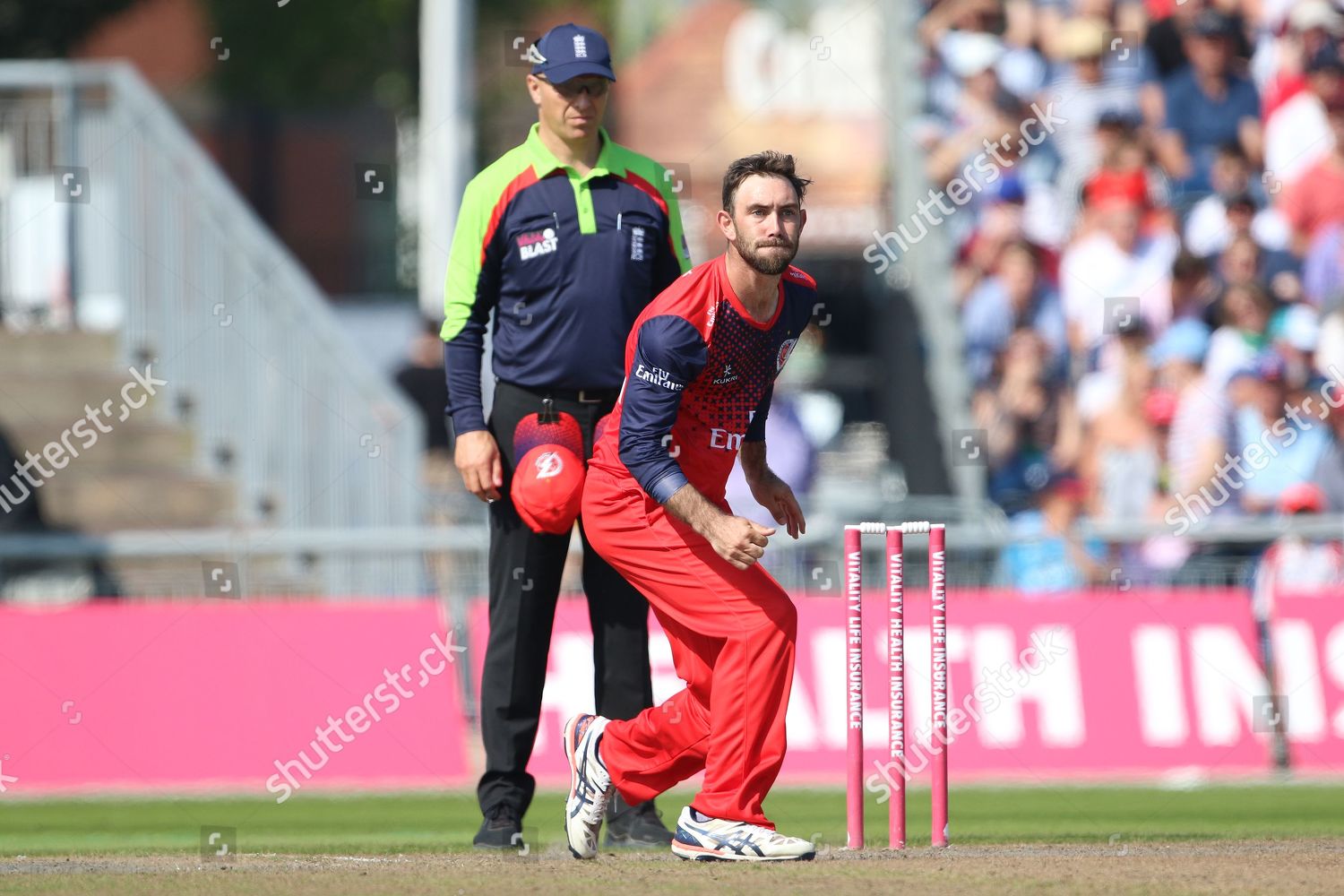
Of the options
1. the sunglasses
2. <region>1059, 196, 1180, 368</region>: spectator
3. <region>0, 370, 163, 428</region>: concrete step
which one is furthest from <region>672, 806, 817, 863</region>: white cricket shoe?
<region>1059, 196, 1180, 368</region>: spectator

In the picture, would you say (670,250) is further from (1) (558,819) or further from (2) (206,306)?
(2) (206,306)

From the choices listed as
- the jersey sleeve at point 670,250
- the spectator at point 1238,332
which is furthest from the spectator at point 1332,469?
the jersey sleeve at point 670,250

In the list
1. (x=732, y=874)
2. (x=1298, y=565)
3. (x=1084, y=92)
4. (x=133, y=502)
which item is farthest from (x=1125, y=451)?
(x=732, y=874)

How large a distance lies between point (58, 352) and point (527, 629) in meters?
7.65

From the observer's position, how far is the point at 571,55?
23.6 ft

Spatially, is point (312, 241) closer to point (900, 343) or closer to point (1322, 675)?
point (900, 343)

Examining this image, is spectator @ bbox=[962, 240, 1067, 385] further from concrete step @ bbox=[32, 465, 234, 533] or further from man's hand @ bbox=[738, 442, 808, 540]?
man's hand @ bbox=[738, 442, 808, 540]

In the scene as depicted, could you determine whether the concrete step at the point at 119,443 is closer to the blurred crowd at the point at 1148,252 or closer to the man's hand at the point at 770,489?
the blurred crowd at the point at 1148,252

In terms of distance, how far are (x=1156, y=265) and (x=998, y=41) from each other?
10.7 ft

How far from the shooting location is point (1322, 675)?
454 inches

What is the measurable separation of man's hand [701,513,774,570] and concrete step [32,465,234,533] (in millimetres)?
7643

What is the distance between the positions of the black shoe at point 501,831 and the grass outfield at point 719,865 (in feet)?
0.27

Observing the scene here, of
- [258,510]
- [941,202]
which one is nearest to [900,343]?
[941,202]

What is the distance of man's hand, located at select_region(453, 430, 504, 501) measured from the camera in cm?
727
